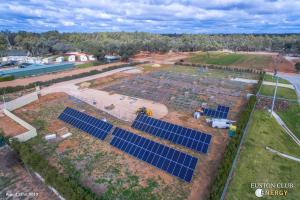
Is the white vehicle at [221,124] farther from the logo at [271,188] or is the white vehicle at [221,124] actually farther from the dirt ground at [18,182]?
the dirt ground at [18,182]

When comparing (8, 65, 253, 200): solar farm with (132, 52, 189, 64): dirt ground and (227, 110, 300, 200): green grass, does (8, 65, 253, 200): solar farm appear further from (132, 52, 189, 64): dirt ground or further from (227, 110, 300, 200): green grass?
(132, 52, 189, 64): dirt ground

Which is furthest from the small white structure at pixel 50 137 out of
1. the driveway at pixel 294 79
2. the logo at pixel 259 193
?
the driveway at pixel 294 79

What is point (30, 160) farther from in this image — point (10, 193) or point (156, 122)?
point (156, 122)

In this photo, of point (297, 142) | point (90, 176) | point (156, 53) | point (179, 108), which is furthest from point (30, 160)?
point (156, 53)

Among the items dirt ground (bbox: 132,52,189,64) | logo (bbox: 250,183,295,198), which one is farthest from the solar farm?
dirt ground (bbox: 132,52,189,64)

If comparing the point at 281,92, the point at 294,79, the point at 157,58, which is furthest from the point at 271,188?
the point at 157,58
